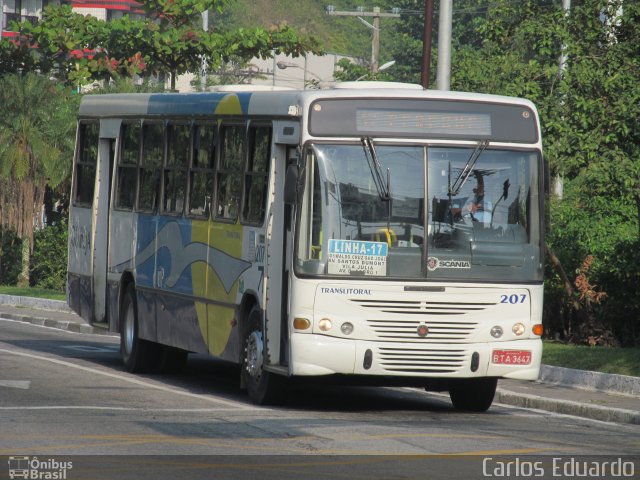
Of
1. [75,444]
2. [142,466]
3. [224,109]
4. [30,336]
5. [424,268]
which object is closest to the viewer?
[142,466]

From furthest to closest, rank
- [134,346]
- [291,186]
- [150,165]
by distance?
[134,346] < [150,165] < [291,186]

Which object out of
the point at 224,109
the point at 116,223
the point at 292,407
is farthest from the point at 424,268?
the point at 116,223

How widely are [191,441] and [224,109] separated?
5902mm

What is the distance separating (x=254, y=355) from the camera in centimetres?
1596

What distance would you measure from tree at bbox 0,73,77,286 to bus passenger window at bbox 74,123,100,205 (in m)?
22.8

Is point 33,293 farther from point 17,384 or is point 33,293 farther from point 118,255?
point 17,384

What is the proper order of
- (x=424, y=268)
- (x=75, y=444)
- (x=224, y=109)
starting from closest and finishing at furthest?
(x=75, y=444)
(x=424, y=268)
(x=224, y=109)

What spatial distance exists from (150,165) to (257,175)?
12.1 feet

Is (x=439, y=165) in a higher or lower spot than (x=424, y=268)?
higher

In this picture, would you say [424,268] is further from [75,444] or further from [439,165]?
[75,444]

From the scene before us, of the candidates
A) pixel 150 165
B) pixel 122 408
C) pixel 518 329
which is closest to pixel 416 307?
pixel 518 329

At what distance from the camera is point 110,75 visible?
43.1 meters

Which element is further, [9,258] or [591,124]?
[9,258]

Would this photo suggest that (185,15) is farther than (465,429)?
A: Yes
